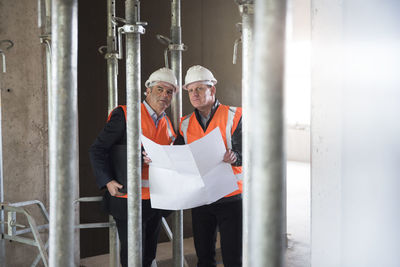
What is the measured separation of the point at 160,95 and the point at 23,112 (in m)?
1.45

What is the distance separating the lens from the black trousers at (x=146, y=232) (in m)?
2.70

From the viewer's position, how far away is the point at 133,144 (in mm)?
1902

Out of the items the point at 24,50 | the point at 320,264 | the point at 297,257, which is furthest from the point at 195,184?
the point at 297,257

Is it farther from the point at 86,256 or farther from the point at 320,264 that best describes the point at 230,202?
the point at 86,256

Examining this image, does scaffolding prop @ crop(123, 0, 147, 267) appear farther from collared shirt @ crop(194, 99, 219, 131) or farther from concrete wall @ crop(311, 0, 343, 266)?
collared shirt @ crop(194, 99, 219, 131)

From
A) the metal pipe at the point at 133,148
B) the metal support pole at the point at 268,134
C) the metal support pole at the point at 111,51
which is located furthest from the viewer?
the metal support pole at the point at 111,51

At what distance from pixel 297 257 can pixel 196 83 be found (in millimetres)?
2465

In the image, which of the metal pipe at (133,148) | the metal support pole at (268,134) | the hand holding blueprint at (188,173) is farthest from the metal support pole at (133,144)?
the metal support pole at (268,134)

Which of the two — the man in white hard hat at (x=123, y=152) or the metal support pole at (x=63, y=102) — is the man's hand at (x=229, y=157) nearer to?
the man in white hard hat at (x=123, y=152)

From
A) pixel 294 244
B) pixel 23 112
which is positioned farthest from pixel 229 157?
pixel 294 244

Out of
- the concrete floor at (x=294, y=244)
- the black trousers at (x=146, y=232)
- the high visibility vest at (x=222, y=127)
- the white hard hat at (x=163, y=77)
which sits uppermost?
the white hard hat at (x=163, y=77)

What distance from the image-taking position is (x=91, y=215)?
4.06 metres

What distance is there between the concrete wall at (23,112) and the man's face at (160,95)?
130 centimetres

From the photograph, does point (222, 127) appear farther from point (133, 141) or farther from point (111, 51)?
point (111, 51)
